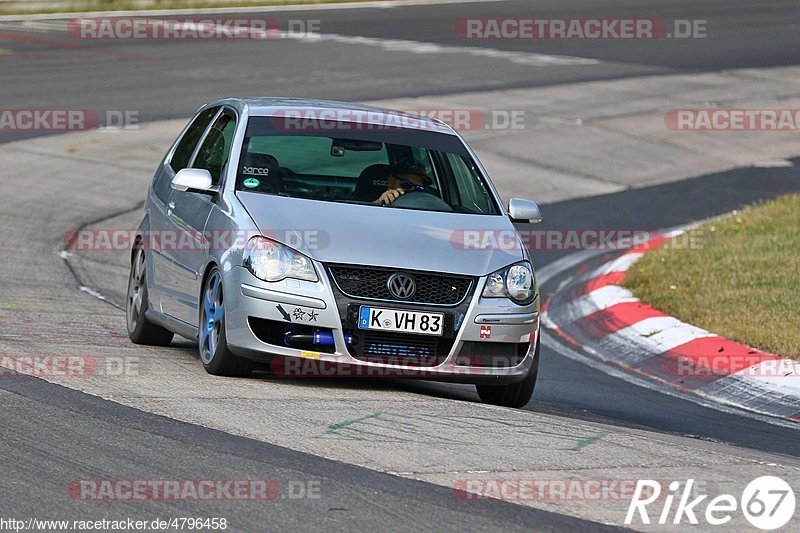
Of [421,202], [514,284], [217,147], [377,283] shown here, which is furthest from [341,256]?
[217,147]

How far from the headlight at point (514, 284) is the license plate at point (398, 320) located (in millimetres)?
343

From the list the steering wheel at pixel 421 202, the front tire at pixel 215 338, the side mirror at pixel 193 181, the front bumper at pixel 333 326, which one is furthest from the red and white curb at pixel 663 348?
the side mirror at pixel 193 181

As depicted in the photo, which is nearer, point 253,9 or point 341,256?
point 341,256

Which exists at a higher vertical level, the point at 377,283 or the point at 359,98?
the point at 377,283

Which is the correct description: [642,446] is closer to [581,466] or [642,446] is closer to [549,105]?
[581,466]

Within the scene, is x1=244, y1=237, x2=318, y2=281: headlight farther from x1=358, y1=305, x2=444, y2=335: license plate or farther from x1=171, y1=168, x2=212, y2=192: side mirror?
x1=171, y1=168, x2=212, y2=192: side mirror

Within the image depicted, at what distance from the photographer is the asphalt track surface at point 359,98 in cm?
542

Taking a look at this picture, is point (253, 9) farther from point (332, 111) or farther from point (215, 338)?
point (215, 338)

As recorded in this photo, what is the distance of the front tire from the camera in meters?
7.74

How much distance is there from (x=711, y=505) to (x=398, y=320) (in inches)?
92.7

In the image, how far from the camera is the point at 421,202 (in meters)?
8.52

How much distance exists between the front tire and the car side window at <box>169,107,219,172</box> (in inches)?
60.4

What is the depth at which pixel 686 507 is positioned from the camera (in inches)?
220

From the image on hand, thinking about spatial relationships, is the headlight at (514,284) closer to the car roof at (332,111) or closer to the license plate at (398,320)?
the license plate at (398,320)
